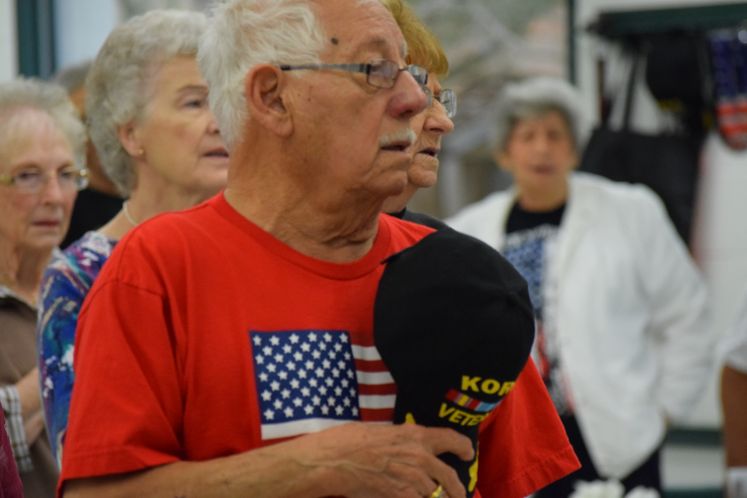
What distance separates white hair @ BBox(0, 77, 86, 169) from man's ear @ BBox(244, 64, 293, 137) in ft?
4.51

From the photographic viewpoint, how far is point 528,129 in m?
5.70

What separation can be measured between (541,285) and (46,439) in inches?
103

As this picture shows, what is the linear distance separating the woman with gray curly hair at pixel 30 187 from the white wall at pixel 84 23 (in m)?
3.29

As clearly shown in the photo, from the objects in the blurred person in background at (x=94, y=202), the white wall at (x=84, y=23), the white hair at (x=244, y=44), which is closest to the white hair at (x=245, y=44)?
the white hair at (x=244, y=44)

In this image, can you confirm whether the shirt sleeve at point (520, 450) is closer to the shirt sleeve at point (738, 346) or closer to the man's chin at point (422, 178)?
the man's chin at point (422, 178)

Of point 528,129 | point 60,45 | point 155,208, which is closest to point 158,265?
point 155,208

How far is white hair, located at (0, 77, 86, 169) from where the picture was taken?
322cm

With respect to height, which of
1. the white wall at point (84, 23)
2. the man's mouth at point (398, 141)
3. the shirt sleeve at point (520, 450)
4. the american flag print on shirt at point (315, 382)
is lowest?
the shirt sleeve at point (520, 450)

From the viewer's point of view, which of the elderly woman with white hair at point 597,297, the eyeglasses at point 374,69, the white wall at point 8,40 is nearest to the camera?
the eyeglasses at point 374,69

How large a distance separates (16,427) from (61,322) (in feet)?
1.75

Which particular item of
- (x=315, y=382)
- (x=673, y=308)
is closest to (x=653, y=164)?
(x=673, y=308)

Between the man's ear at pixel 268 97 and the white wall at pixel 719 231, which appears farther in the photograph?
the white wall at pixel 719 231

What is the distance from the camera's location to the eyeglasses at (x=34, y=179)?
3.22 meters

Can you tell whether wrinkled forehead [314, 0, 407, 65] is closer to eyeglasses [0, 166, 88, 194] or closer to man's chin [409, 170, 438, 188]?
man's chin [409, 170, 438, 188]
